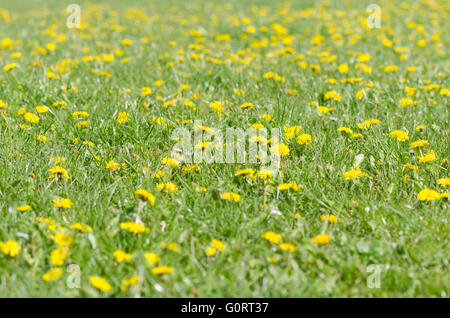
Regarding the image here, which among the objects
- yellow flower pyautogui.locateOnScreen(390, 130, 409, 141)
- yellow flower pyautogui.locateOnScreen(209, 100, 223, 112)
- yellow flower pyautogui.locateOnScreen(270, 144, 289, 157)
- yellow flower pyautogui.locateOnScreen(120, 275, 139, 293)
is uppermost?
yellow flower pyautogui.locateOnScreen(209, 100, 223, 112)

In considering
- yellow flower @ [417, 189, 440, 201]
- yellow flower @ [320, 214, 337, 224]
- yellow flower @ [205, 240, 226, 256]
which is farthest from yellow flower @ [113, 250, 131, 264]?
yellow flower @ [417, 189, 440, 201]

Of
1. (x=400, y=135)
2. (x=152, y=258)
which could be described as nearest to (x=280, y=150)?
(x=400, y=135)

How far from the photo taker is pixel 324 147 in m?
2.94

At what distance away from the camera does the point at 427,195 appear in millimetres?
2344

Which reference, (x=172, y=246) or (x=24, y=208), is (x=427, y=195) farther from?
(x=24, y=208)

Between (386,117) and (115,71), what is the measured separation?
2587 millimetres

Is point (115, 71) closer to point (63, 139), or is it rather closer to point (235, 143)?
point (63, 139)

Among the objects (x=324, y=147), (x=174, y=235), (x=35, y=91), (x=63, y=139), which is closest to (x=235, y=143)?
(x=324, y=147)

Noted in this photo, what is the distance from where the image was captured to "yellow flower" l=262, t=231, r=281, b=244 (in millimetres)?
2117

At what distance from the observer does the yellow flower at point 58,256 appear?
198 centimetres

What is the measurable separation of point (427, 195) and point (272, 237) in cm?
80

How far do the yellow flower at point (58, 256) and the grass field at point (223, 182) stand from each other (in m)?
0.01

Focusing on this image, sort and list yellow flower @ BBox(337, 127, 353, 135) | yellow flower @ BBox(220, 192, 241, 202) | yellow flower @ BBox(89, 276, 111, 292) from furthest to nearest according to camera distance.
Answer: yellow flower @ BBox(337, 127, 353, 135) < yellow flower @ BBox(220, 192, 241, 202) < yellow flower @ BBox(89, 276, 111, 292)

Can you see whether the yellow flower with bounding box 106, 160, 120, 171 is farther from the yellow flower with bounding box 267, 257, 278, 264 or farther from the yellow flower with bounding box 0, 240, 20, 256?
the yellow flower with bounding box 267, 257, 278, 264
